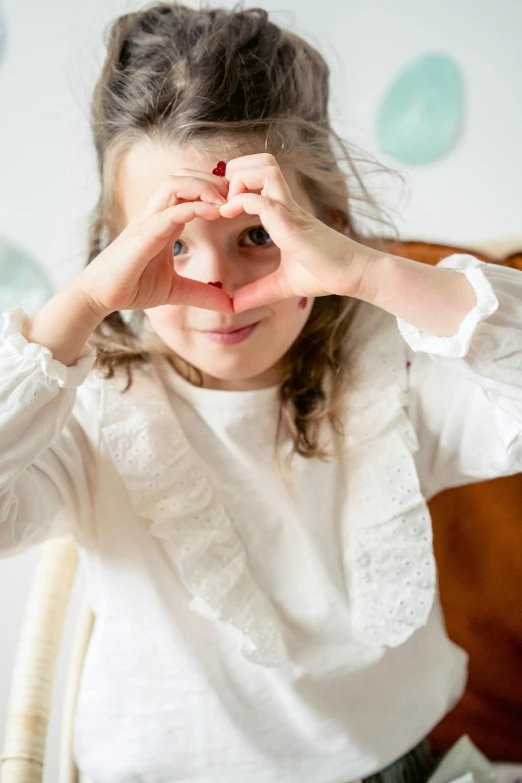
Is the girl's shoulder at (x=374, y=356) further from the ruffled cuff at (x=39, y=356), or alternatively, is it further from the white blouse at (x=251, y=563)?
the ruffled cuff at (x=39, y=356)

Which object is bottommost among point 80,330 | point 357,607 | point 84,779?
point 84,779

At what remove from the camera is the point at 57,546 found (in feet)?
2.48

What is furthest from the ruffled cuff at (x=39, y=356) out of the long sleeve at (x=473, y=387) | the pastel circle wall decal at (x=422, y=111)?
the pastel circle wall decal at (x=422, y=111)

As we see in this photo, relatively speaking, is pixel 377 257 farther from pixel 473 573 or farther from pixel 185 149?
pixel 473 573

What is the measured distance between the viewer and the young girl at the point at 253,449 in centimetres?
57

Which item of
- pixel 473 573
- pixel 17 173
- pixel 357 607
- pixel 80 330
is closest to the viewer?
pixel 80 330

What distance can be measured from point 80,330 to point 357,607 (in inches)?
15.1

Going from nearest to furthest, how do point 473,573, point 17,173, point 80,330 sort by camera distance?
point 80,330
point 473,573
point 17,173

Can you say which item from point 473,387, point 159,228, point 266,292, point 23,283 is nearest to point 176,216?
point 159,228

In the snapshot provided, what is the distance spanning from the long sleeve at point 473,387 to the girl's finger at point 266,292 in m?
0.10

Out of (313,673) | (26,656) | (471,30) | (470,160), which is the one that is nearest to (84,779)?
(26,656)

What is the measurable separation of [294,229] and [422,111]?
64 centimetres

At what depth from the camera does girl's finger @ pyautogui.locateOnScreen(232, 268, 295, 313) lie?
579 mm

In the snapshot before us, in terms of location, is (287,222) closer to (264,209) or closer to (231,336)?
(264,209)
